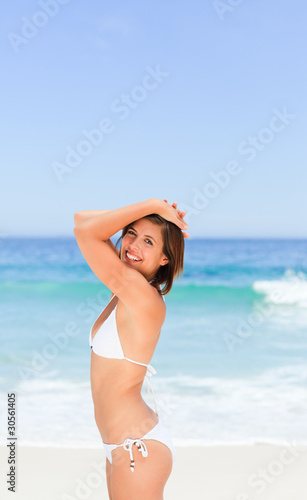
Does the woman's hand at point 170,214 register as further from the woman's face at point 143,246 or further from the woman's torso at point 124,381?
the woman's torso at point 124,381

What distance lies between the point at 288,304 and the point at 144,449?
13765 millimetres

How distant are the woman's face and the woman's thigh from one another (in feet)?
2.67

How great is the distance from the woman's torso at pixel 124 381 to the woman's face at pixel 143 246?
0.22 m

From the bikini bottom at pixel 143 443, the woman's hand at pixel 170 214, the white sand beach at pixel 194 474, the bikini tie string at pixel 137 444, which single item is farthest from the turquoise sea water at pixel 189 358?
the woman's hand at pixel 170 214

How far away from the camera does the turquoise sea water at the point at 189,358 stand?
6230 millimetres

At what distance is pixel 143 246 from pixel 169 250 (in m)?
0.13

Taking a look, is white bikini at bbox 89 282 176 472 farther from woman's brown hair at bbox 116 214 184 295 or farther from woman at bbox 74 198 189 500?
woman's brown hair at bbox 116 214 184 295

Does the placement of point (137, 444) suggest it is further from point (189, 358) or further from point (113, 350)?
point (189, 358)

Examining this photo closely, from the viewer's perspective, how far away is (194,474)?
15.4 ft

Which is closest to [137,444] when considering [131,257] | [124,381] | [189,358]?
[124,381]

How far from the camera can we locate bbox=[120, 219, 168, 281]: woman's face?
105 inches

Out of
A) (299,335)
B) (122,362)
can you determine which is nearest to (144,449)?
(122,362)

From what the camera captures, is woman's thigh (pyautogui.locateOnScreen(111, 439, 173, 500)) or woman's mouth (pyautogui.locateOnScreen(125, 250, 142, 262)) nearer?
woman's thigh (pyautogui.locateOnScreen(111, 439, 173, 500))

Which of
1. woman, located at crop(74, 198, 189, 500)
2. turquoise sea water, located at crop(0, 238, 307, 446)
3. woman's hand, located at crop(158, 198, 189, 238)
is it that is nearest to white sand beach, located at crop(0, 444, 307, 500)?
turquoise sea water, located at crop(0, 238, 307, 446)
